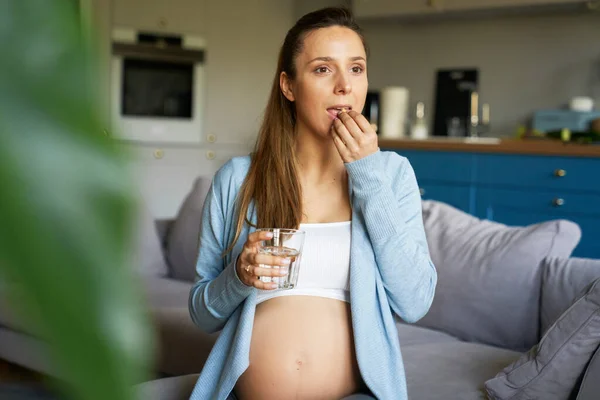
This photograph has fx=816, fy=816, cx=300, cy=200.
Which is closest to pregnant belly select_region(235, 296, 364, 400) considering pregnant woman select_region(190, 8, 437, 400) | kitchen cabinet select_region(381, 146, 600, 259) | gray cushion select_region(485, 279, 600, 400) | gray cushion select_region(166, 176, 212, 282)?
pregnant woman select_region(190, 8, 437, 400)

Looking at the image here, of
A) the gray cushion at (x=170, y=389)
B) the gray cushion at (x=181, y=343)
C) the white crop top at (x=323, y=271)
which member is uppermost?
the white crop top at (x=323, y=271)

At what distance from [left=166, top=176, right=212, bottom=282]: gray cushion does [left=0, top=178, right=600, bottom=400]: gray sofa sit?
561 millimetres

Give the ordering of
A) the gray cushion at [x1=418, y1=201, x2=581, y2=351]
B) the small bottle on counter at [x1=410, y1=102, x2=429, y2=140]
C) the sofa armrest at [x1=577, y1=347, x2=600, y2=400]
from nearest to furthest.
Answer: the sofa armrest at [x1=577, y1=347, x2=600, y2=400] → the gray cushion at [x1=418, y1=201, x2=581, y2=351] → the small bottle on counter at [x1=410, y1=102, x2=429, y2=140]

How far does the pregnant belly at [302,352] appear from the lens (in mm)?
1720

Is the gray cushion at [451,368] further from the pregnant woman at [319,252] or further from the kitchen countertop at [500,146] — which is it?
the kitchen countertop at [500,146]

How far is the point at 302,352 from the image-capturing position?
172cm

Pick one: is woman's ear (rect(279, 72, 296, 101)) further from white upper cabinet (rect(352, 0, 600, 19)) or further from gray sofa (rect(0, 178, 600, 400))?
white upper cabinet (rect(352, 0, 600, 19))

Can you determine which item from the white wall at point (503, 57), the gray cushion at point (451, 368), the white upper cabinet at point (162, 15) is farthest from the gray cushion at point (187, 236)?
the white wall at point (503, 57)

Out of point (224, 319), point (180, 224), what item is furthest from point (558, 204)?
point (224, 319)

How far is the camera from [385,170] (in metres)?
1.83

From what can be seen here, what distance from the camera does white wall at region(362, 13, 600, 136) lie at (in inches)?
214

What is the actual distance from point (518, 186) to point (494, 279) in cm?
250

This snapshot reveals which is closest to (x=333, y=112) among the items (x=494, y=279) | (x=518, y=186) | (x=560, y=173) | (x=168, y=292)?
(x=494, y=279)

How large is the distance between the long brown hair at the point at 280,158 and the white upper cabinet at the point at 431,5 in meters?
3.56
